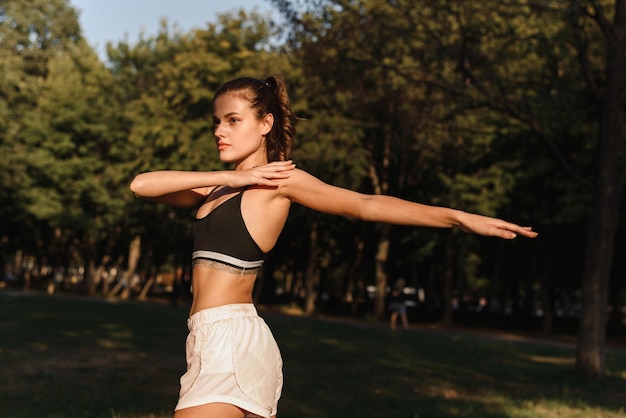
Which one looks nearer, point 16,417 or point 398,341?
point 16,417

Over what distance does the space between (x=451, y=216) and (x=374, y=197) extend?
369mm

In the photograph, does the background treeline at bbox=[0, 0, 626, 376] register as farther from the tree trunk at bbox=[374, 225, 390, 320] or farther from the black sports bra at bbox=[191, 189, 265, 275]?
the black sports bra at bbox=[191, 189, 265, 275]

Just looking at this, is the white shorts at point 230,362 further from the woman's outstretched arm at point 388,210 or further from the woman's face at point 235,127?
the woman's face at point 235,127

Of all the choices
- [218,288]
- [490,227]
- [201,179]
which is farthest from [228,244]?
[490,227]

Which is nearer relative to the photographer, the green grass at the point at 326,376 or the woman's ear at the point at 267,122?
the woman's ear at the point at 267,122

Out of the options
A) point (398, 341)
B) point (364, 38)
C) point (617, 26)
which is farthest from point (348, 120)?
point (617, 26)

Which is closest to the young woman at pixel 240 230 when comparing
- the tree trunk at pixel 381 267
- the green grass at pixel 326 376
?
the green grass at pixel 326 376

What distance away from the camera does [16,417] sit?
34.0 feet

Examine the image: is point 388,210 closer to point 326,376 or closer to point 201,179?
point 201,179

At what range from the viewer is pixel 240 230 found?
407 cm

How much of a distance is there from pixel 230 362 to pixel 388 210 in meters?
0.95

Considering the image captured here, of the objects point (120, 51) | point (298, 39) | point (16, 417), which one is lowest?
point (16, 417)

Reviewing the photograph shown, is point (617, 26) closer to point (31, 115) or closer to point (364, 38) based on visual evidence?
point (364, 38)

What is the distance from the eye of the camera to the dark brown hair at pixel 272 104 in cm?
431
